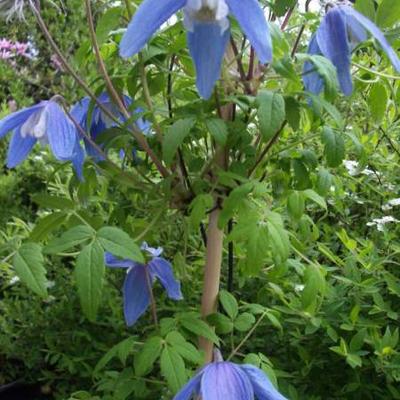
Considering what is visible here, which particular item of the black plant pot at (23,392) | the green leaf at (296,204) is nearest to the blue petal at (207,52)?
the green leaf at (296,204)

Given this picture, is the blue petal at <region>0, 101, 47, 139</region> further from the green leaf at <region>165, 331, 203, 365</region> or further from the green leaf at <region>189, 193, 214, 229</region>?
the green leaf at <region>165, 331, 203, 365</region>

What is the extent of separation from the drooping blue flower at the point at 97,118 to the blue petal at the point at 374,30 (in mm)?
355

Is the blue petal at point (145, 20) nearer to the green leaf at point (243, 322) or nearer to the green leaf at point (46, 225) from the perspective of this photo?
the green leaf at point (46, 225)

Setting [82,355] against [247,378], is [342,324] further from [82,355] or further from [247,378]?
[82,355]

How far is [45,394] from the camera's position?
2.11 metres

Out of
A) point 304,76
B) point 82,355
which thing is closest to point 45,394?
point 82,355

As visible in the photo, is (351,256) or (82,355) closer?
(351,256)

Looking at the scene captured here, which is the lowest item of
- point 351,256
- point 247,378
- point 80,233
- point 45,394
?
point 45,394

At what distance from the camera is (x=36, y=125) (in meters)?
0.89

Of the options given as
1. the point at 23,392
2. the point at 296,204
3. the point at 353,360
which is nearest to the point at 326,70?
the point at 296,204

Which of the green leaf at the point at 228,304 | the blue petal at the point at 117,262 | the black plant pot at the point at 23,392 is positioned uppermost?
the blue petal at the point at 117,262

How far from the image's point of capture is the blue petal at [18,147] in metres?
0.94

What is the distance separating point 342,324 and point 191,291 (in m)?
0.37

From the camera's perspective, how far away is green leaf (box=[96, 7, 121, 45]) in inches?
37.4
